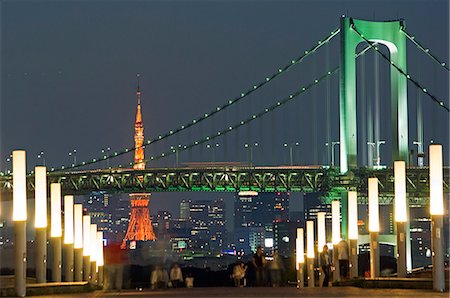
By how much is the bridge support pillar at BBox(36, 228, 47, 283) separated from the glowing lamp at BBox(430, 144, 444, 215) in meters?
5.73

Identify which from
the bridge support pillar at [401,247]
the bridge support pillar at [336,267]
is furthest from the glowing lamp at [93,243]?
the bridge support pillar at [401,247]

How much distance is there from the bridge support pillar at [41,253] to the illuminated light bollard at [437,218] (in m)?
5.73

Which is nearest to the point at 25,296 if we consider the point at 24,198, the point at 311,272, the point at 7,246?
the point at 24,198

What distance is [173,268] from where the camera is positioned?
25.6 metres

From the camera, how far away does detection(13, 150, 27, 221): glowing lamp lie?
18297 mm

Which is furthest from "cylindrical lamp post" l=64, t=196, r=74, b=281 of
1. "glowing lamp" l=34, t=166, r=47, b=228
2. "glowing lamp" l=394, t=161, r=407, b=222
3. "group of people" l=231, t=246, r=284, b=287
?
"glowing lamp" l=394, t=161, r=407, b=222

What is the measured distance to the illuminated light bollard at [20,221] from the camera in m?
17.8

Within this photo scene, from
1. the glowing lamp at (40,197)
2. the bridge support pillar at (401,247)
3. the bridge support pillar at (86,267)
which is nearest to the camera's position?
the glowing lamp at (40,197)

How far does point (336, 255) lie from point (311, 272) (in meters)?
4.19

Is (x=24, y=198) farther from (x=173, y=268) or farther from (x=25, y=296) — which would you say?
(x=173, y=268)

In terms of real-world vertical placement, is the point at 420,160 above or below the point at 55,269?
above

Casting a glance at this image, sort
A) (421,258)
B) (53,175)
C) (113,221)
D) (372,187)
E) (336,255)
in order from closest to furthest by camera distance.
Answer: (372,187) → (336,255) → (421,258) → (53,175) → (113,221)

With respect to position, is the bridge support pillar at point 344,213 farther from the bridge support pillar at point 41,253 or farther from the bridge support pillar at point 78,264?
the bridge support pillar at point 41,253

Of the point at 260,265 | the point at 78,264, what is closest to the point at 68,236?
the point at 78,264
